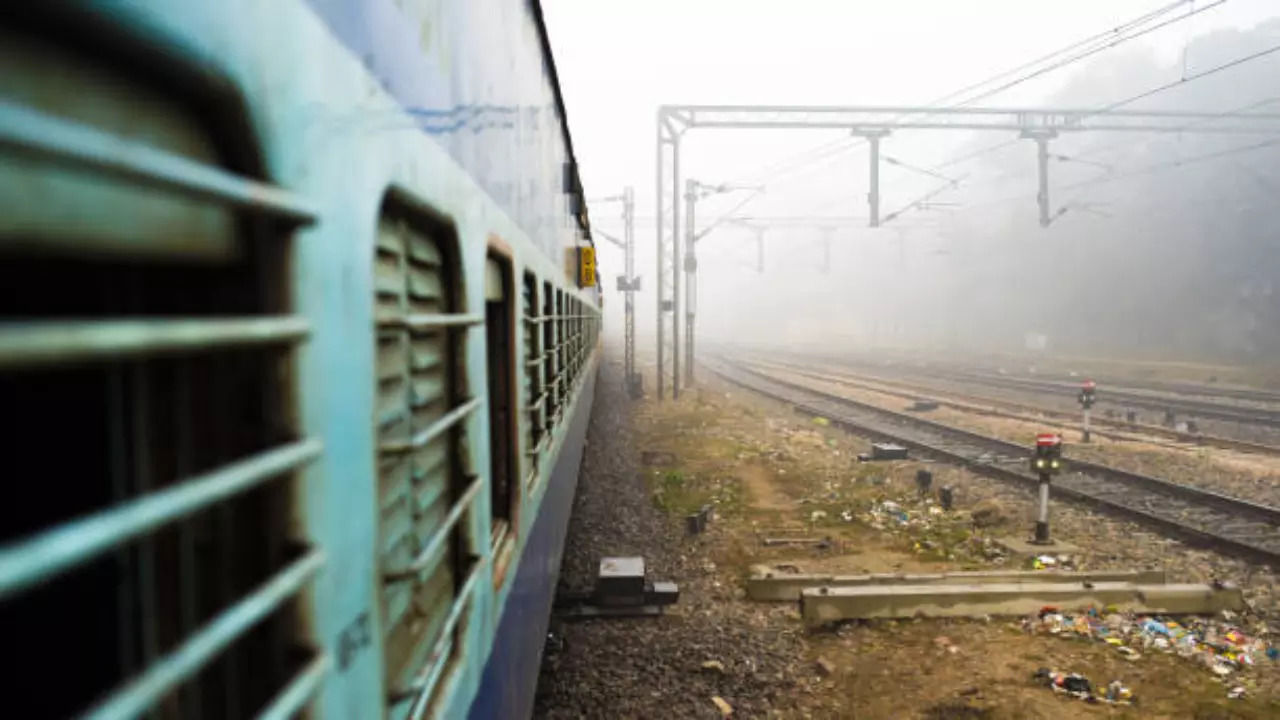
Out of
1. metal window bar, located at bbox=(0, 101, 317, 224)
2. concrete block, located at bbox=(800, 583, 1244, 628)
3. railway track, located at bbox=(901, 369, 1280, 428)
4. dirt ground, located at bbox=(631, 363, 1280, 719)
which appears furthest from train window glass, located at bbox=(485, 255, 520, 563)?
railway track, located at bbox=(901, 369, 1280, 428)

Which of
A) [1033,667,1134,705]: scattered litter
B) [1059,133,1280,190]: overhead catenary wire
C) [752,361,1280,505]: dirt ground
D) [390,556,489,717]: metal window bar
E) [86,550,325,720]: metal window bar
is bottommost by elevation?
[1033,667,1134,705]: scattered litter

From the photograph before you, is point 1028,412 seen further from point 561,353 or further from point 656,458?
point 561,353

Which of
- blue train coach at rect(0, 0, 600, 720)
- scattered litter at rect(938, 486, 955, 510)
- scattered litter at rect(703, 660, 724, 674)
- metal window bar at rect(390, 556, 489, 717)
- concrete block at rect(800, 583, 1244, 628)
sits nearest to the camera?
blue train coach at rect(0, 0, 600, 720)

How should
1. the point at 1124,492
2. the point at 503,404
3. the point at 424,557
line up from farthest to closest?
the point at 1124,492 < the point at 503,404 < the point at 424,557

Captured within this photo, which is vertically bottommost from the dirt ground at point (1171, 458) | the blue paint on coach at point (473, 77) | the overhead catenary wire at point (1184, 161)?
the dirt ground at point (1171, 458)

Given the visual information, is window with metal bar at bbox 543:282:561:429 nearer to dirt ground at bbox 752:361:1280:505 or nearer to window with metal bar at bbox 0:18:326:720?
window with metal bar at bbox 0:18:326:720

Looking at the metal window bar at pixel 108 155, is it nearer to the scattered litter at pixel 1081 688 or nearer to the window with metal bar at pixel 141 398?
the window with metal bar at pixel 141 398

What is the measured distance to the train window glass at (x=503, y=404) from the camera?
3.23 meters

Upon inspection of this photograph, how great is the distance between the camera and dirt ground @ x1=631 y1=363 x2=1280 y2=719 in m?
5.10

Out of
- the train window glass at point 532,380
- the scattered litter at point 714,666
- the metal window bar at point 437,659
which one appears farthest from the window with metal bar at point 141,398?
the scattered litter at point 714,666

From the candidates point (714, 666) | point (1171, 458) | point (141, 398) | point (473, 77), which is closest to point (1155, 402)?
point (1171, 458)

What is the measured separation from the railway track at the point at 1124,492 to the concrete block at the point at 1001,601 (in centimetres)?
166

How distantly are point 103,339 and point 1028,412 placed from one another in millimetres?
19018

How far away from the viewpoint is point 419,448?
1663 mm
